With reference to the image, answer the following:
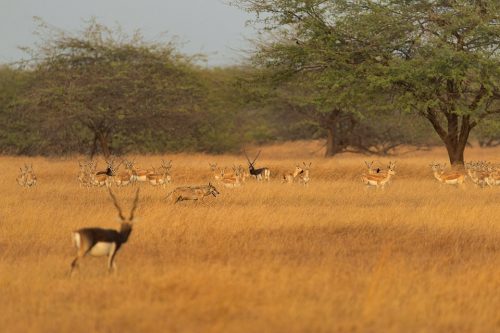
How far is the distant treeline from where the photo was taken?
73.5ft

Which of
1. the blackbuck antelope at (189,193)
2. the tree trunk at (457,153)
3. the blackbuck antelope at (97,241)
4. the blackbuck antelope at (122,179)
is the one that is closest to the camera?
the blackbuck antelope at (97,241)

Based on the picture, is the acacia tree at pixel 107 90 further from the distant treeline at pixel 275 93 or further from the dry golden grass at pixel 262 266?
the dry golden grass at pixel 262 266

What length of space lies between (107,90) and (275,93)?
824 centimetres

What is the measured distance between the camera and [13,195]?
1825cm

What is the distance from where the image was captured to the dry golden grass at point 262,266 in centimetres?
700

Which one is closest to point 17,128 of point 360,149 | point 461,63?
point 360,149

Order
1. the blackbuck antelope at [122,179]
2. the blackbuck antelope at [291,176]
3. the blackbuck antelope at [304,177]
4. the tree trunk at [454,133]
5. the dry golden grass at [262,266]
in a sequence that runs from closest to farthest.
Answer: the dry golden grass at [262,266] < the blackbuck antelope at [122,179] < the blackbuck antelope at [304,177] < the blackbuck antelope at [291,176] < the tree trunk at [454,133]

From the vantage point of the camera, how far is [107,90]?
32594 millimetres

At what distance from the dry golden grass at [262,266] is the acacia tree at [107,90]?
14.1 meters

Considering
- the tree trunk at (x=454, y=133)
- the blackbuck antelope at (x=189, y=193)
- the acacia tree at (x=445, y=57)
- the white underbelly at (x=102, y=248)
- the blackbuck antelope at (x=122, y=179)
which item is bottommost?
the blackbuck antelope at (x=122, y=179)

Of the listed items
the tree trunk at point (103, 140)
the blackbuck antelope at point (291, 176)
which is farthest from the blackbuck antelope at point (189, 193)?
the tree trunk at point (103, 140)

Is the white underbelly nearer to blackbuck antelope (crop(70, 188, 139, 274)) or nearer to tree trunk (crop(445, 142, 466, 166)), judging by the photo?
blackbuck antelope (crop(70, 188, 139, 274))

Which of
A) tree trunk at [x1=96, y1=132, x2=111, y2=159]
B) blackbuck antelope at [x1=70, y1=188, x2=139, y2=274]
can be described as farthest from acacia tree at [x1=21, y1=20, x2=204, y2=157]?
blackbuck antelope at [x1=70, y1=188, x2=139, y2=274]

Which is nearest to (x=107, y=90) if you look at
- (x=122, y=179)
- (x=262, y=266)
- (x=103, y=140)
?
(x=103, y=140)
